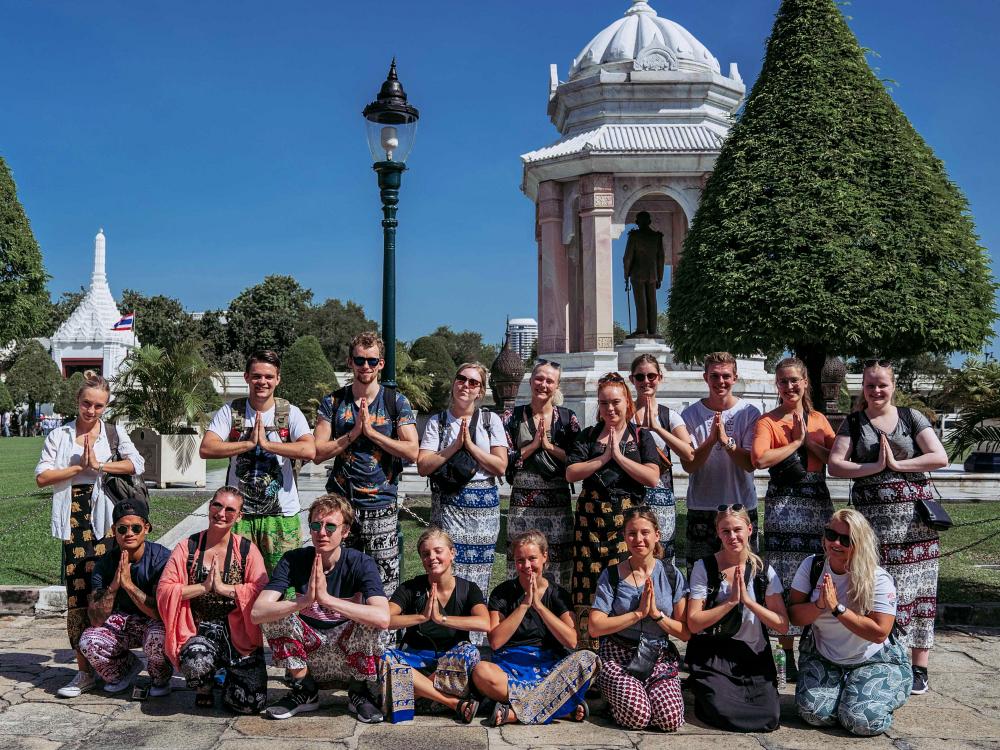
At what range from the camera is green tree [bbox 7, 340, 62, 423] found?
5447 cm

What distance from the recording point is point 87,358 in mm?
73000

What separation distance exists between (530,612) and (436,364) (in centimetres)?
3674

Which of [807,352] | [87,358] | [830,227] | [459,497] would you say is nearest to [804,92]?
[830,227]

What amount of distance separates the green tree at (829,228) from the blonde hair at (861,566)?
4522 mm

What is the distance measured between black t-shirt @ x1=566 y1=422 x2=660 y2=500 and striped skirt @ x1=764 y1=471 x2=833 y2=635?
0.79 meters

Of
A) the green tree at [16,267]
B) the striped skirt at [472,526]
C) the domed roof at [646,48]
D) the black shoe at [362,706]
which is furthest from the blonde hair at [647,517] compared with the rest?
the green tree at [16,267]

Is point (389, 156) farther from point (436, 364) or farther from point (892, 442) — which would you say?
point (436, 364)

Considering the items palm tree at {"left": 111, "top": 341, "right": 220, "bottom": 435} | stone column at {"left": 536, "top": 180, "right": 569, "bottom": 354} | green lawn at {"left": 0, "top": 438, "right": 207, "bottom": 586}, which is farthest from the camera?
stone column at {"left": 536, "top": 180, "right": 569, "bottom": 354}

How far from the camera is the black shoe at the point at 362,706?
4855 mm

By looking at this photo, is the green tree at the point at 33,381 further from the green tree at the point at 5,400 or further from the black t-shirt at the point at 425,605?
the black t-shirt at the point at 425,605

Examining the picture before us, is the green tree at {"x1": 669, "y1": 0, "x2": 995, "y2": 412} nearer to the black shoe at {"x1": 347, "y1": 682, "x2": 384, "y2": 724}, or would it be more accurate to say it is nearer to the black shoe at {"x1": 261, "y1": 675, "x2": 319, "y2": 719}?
the black shoe at {"x1": 347, "y1": 682, "x2": 384, "y2": 724}

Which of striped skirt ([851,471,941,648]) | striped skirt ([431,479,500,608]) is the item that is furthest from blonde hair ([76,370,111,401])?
striped skirt ([851,471,941,648])

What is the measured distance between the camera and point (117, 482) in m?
5.70

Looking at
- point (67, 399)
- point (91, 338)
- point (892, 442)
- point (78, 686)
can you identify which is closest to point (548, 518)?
point (892, 442)
